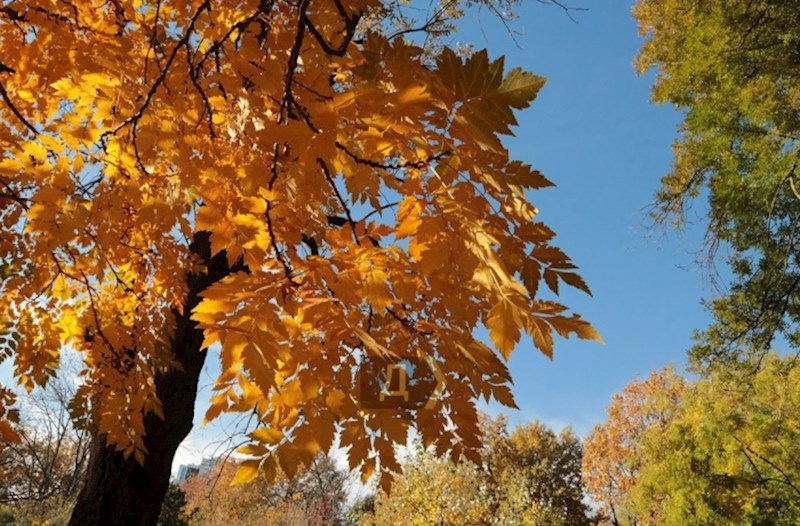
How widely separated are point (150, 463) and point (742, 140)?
32.0 feet

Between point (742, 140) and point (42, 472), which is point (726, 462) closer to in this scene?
point (742, 140)

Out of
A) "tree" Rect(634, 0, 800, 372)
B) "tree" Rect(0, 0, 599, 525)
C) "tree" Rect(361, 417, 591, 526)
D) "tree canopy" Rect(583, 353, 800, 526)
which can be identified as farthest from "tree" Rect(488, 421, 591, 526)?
"tree" Rect(0, 0, 599, 525)

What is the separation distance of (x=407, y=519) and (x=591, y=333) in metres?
20.2

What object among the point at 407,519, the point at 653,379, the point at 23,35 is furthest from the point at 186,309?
the point at 653,379

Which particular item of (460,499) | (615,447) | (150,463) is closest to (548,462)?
(615,447)

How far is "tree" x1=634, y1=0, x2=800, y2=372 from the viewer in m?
8.01

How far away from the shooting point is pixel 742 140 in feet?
29.1

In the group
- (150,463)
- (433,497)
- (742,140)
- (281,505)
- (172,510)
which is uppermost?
(742,140)

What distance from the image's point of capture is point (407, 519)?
19156mm

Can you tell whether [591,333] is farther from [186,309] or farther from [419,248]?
[186,309]

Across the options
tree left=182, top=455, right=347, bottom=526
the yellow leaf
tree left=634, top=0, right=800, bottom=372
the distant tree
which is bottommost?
the yellow leaf

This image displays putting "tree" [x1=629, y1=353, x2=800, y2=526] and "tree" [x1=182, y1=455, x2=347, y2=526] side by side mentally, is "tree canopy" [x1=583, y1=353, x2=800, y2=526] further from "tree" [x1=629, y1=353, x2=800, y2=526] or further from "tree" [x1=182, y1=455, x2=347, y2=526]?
"tree" [x1=182, y1=455, x2=347, y2=526]

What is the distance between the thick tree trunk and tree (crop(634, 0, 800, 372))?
318 inches

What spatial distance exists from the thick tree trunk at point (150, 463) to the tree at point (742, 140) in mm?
8089
